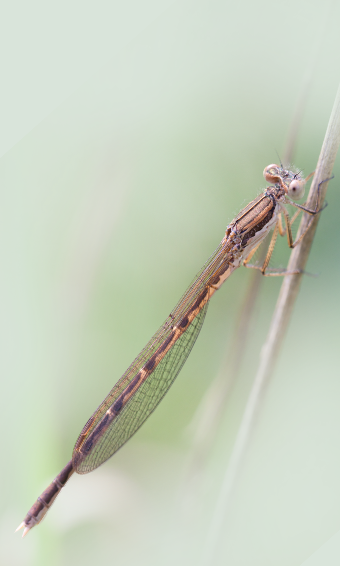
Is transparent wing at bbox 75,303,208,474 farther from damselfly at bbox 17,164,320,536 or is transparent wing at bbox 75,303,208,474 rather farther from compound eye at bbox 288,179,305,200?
compound eye at bbox 288,179,305,200

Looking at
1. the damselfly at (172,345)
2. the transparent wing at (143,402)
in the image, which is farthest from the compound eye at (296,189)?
the transparent wing at (143,402)

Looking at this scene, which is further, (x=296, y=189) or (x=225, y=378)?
(x=225, y=378)

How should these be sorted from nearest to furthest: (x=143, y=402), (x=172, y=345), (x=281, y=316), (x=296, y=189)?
(x=281, y=316), (x=296, y=189), (x=143, y=402), (x=172, y=345)

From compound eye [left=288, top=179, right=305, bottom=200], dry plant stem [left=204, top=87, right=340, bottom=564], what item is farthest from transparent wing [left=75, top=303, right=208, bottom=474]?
compound eye [left=288, top=179, right=305, bottom=200]

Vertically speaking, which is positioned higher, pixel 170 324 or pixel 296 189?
pixel 296 189

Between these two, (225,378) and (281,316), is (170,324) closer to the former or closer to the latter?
(225,378)

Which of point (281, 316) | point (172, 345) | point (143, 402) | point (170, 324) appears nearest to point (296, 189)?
point (281, 316)

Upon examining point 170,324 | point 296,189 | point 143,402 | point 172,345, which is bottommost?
point 143,402
